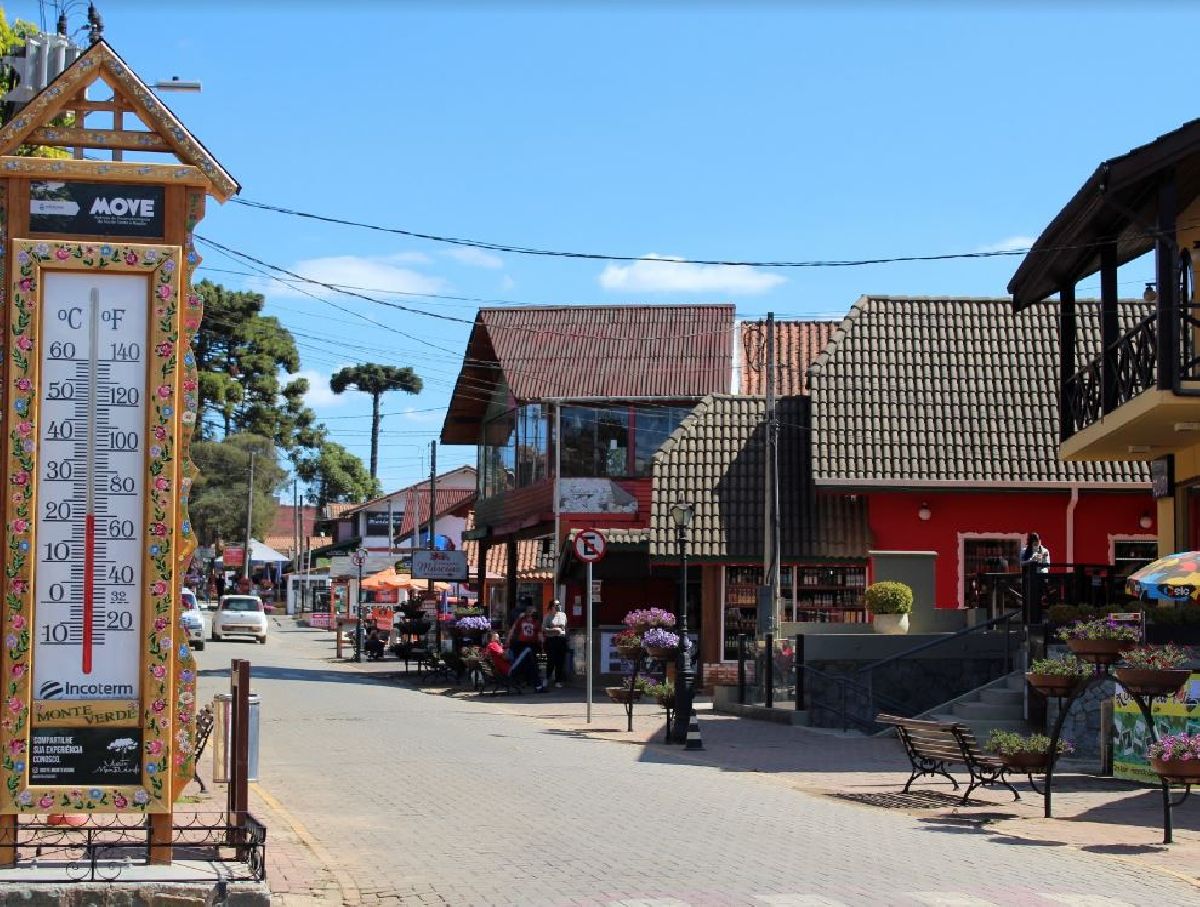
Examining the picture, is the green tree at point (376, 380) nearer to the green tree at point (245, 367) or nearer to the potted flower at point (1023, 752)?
the green tree at point (245, 367)

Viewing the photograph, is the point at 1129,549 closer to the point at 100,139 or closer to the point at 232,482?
the point at 100,139

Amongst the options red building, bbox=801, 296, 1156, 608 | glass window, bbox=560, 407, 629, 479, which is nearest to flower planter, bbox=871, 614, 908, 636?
red building, bbox=801, 296, 1156, 608

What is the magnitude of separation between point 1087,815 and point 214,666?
24.2 metres

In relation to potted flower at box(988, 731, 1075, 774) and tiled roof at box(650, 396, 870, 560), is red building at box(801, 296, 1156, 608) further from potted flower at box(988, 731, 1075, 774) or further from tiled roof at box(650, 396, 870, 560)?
potted flower at box(988, 731, 1075, 774)

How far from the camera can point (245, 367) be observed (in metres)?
75.4

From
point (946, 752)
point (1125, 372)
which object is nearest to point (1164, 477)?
point (1125, 372)

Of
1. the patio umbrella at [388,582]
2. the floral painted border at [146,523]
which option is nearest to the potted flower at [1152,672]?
the floral painted border at [146,523]

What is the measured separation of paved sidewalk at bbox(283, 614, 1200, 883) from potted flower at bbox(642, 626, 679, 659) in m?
1.10

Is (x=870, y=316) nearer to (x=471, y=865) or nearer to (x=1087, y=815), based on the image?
(x=1087, y=815)

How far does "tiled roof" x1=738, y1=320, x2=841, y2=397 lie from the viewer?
36.0 m

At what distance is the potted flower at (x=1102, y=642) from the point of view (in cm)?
1470

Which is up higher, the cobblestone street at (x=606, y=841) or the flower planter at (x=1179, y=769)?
the flower planter at (x=1179, y=769)

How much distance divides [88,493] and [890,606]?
675 inches

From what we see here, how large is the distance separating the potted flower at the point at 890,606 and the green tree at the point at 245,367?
162 ft
